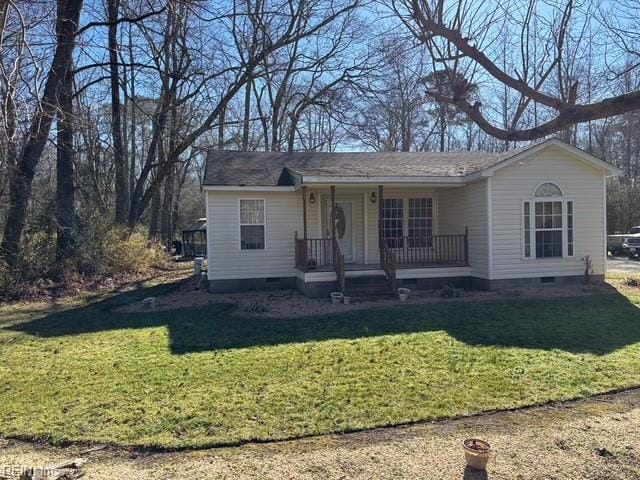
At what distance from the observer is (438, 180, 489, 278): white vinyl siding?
11.7 metres

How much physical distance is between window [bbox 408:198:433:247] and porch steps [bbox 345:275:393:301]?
8.43ft

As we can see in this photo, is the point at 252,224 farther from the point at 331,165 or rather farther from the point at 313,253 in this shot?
the point at 331,165

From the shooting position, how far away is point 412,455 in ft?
11.7

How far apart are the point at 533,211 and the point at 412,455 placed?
31.8ft

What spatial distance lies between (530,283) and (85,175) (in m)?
18.0

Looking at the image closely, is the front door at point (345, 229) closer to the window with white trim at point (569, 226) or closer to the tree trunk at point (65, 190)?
the window with white trim at point (569, 226)

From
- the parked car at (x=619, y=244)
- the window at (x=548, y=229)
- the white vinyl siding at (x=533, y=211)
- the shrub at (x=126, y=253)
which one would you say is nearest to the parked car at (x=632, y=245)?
the parked car at (x=619, y=244)

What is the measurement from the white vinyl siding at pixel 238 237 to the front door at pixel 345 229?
1225 mm

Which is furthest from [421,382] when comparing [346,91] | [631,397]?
[346,91]

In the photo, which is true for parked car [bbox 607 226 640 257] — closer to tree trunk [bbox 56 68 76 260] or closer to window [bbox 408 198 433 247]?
window [bbox 408 198 433 247]

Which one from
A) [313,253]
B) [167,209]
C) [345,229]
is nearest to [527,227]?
[345,229]

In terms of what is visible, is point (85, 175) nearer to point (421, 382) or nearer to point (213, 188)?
point (213, 188)

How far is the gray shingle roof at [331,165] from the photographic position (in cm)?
1225

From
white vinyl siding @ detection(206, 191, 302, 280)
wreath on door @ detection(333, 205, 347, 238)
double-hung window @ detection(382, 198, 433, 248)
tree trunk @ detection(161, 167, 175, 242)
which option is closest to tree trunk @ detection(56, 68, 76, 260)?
white vinyl siding @ detection(206, 191, 302, 280)
